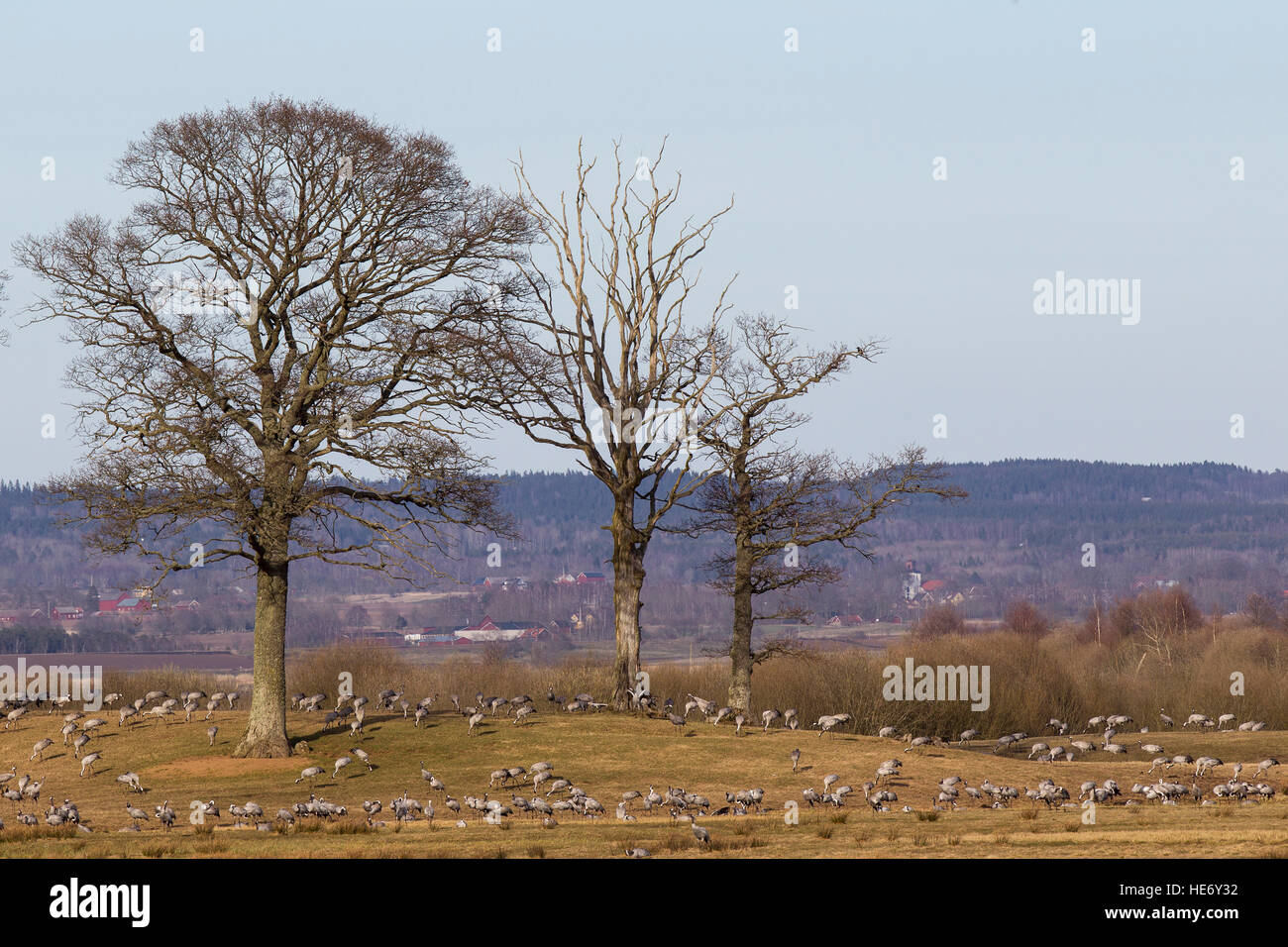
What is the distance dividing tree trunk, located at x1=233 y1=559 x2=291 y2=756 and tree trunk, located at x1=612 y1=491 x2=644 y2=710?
977cm

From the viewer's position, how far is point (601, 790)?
103 feet

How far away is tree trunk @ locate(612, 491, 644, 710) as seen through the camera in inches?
1634

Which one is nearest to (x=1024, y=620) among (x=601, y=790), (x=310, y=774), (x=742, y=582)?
(x=742, y=582)

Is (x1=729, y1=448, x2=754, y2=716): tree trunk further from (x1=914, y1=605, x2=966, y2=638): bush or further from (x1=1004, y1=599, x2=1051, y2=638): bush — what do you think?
(x1=1004, y1=599, x2=1051, y2=638): bush

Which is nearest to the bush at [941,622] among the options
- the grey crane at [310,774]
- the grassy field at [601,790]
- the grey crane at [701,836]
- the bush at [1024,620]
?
the bush at [1024,620]

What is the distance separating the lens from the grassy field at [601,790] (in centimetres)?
2088

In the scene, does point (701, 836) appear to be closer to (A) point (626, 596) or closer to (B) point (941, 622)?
(A) point (626, 596)

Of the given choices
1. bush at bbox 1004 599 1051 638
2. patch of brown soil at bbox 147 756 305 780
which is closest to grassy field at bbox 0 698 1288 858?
patch of brown soil at bbox 147 756 305 780

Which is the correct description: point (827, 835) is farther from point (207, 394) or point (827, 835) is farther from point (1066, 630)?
point (1066, 630)

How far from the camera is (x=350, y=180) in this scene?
36.4m

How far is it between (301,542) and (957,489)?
75.0 feet

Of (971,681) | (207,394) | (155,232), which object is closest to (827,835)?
(207,394)

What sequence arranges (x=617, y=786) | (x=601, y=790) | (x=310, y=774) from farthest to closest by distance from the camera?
(x=617, y=786) → (x=310, y=774) → (x=601, y=790)

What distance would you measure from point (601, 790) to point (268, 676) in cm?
978
